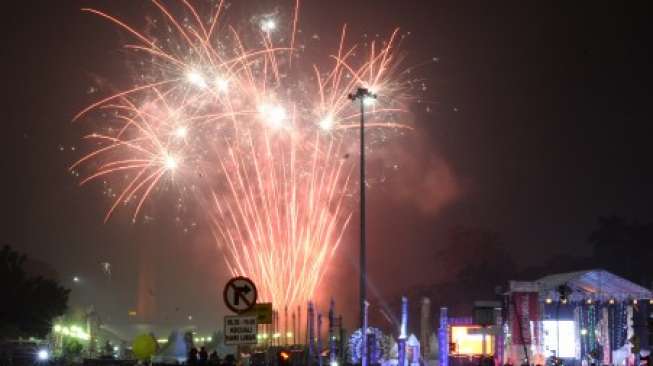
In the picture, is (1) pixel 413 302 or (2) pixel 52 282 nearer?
(2) pixel 52 282

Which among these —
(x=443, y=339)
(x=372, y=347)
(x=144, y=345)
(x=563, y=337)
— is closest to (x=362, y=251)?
(x=372, y=347)

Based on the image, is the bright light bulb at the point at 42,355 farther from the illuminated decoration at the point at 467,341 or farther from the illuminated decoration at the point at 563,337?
the illuminated decoration at the point at 563,337

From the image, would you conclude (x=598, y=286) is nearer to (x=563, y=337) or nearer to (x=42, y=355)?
(x=563, y=337)

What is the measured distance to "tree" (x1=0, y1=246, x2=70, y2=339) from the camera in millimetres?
46969

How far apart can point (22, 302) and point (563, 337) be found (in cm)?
2981

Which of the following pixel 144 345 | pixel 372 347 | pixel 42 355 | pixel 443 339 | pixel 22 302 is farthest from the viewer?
pixel 22 302

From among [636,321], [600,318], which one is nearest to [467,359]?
[600,318]

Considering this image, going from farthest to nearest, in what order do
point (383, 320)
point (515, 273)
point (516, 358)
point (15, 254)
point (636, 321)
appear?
point (515, 273)
point (383, 320)
point (15, 254)
point (516, 358)
point (636, 321)

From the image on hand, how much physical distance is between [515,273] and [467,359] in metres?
44.0

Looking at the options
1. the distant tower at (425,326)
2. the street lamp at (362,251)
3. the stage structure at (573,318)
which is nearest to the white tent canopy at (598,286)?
the stage structure at (573,318)

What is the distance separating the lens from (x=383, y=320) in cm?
7750

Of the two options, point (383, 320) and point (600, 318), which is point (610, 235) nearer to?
point (383, 320)

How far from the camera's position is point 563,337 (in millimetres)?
43500

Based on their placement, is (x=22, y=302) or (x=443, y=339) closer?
(x=443, y=339)
